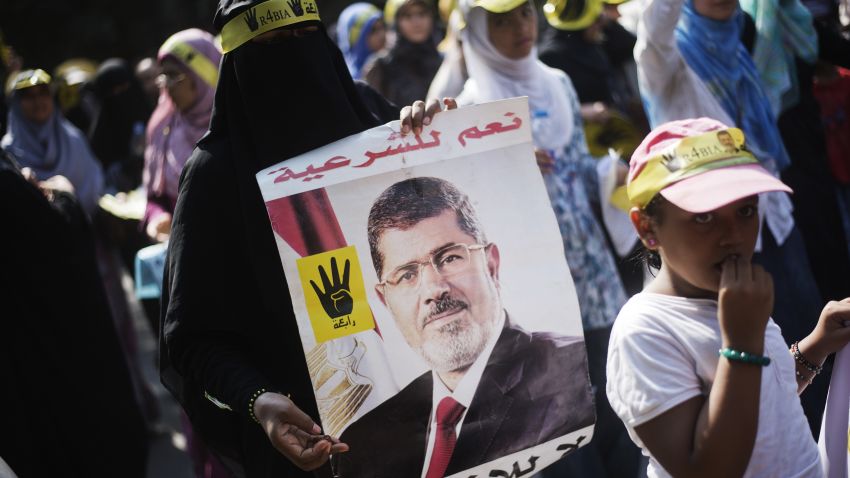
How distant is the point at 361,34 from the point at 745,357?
667 cm

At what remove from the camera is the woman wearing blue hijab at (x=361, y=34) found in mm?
8242

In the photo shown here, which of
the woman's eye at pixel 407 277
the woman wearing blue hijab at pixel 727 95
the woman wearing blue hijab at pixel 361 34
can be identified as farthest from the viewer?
the woman wearing blue hijab at pixel 361 34

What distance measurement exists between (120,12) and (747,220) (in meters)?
14.9

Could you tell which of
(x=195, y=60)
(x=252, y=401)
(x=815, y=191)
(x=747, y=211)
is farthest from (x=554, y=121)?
(x=747, y=211)

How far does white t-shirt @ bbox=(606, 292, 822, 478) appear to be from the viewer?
6.53 feet

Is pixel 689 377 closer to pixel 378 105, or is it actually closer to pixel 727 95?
pixel 378 105

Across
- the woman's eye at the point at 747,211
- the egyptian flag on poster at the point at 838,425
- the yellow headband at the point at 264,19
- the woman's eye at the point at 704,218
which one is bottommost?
the egyptian flag on poster at the point at 838,425

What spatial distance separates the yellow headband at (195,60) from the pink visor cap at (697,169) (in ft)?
10.4

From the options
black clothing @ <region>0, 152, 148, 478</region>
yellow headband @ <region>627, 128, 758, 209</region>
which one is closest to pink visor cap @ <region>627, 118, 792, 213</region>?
yellow headband @ <region>627, 128, 758, 209</region>

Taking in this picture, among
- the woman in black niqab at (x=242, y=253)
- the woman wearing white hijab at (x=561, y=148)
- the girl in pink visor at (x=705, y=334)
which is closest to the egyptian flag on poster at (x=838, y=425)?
the girl in pink visor at (x=705, y=334)

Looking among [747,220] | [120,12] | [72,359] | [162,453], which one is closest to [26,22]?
[120,12]

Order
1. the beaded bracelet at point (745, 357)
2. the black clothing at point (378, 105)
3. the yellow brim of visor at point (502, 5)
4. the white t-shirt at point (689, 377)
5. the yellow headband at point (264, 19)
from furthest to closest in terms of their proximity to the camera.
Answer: the yellow brim of visor at point (502, 5), the black clothing at point (378, 105), the yellow headband at point (264, 19), the white t-shirt at point (689, 377), the beaded bracelet at point (745, 357)

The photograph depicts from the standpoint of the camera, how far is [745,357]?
6.18ft

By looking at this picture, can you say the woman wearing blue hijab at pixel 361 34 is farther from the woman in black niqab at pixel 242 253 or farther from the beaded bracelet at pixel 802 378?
the beaded bracelet at pixel 802 378
